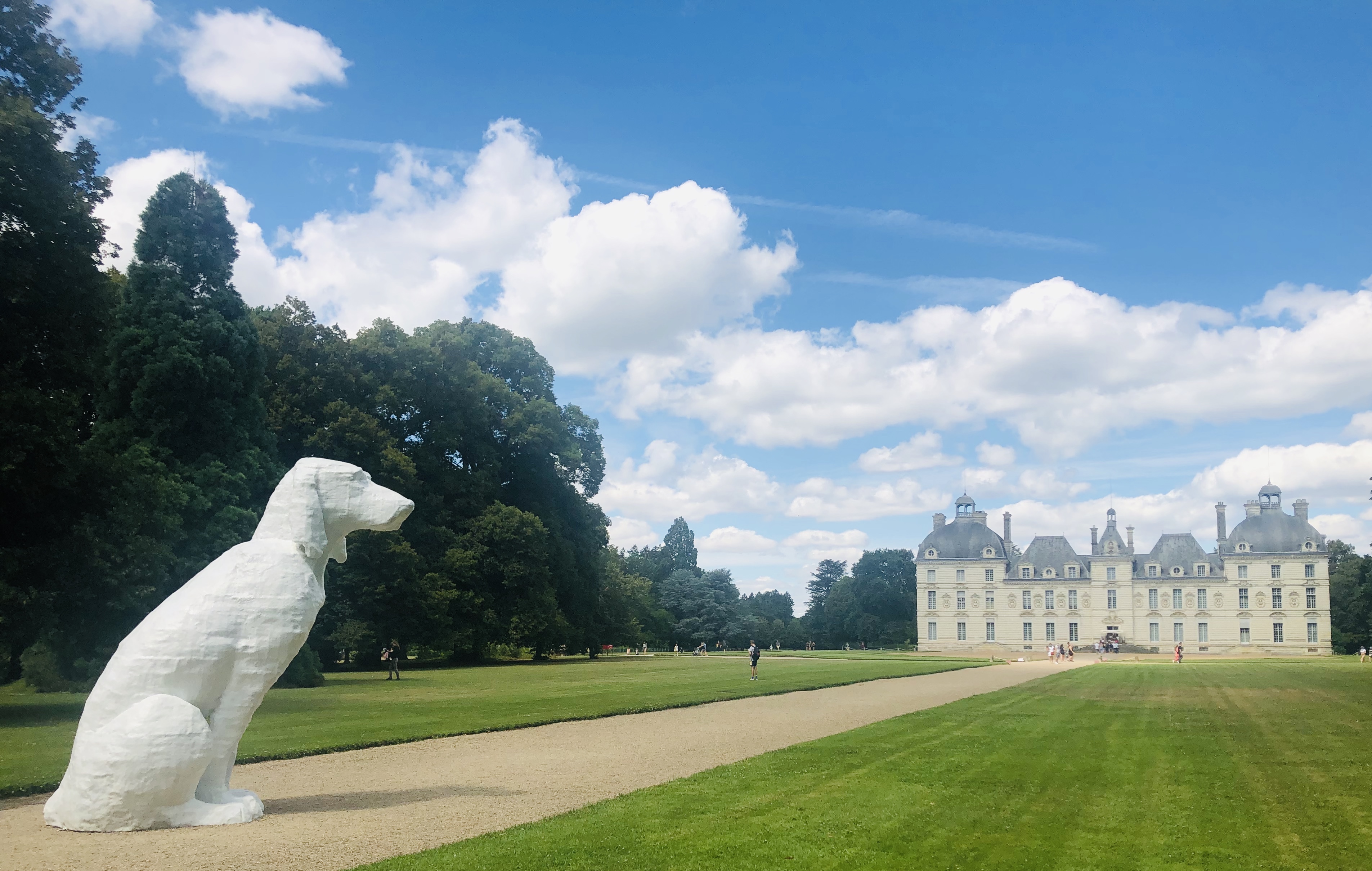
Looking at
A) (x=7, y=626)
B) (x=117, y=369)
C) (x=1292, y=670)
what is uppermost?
(x=117, y=369)

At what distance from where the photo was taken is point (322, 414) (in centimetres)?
3600

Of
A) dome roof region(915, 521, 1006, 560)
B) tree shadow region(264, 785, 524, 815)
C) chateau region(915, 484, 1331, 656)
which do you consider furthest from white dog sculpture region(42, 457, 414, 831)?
dome roof region(915, 521, 1006, 560)

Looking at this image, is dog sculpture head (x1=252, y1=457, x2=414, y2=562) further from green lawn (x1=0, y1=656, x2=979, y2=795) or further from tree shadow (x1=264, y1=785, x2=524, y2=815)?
green lawn (x1=0, y1=656, x2=979, y2=795)

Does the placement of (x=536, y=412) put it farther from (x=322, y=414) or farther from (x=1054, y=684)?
(x=1054, y=684)

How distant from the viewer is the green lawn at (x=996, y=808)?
25.9ft

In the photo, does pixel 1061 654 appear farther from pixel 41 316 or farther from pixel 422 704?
pixel 41 316

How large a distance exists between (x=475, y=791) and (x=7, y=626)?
13.5m

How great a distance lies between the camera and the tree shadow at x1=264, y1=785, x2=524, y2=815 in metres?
9.59

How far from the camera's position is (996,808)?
390 inches

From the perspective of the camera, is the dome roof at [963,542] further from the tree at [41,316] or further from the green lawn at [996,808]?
the tree at [41,316]

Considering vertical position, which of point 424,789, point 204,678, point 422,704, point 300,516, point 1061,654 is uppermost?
point 300,516

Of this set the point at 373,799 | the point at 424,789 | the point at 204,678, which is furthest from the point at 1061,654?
the point at 204,678

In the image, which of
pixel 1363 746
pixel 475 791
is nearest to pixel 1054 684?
pixel 1363 746

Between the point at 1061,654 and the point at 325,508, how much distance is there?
6220 cm
